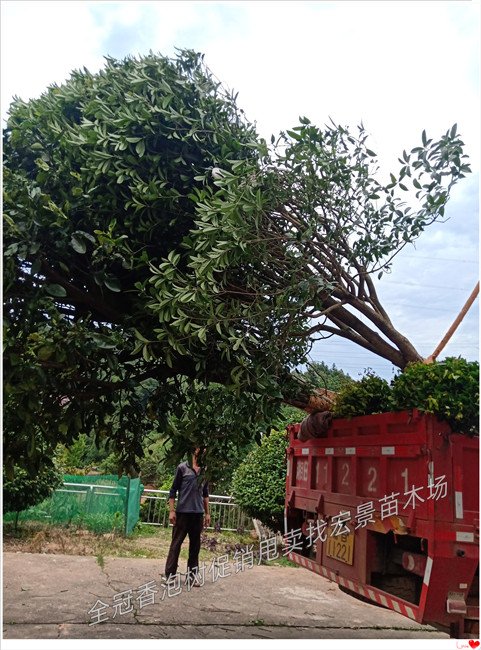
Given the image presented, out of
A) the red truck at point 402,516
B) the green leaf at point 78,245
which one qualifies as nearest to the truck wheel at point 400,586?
the red truck at point 402,516

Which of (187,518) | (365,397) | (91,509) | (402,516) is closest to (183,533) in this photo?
(187,518)

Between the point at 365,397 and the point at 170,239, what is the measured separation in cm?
237

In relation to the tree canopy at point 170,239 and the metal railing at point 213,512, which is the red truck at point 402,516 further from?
the metal railing at point 213,512

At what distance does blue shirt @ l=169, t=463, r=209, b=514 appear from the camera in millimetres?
7383

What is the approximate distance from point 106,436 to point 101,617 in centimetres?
182

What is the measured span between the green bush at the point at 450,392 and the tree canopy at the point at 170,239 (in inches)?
40.4

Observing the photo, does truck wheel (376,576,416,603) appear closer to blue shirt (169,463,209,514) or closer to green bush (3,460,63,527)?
blue shirt (169,463,209,514)

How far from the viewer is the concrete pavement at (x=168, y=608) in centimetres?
557

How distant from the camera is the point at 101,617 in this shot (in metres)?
5.86

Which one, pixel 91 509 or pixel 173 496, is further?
pixel 91 509

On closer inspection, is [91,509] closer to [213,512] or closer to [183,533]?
[213,512]

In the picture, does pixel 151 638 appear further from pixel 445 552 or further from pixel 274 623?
pixel 445 552

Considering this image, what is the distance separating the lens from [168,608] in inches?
254

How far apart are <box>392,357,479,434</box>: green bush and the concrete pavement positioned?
118 inches
